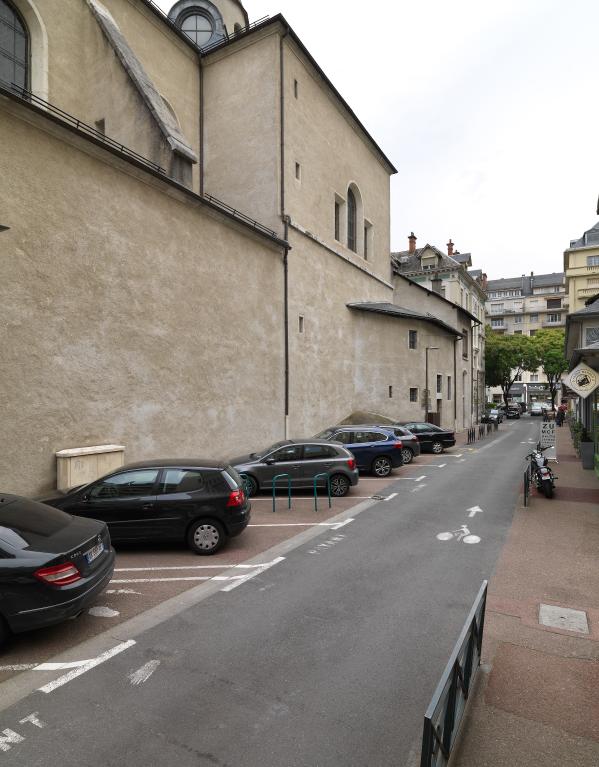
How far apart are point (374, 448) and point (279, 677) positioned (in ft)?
39.8

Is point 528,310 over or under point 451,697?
over

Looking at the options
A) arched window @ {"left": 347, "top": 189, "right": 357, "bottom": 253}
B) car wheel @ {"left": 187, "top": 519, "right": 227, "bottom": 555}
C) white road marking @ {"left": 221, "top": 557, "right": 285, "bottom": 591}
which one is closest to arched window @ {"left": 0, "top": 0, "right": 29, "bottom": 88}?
car wheel @ {"left": 187, "top": 519, "right": 227, "bottom": 555}

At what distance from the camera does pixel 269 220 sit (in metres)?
21.4

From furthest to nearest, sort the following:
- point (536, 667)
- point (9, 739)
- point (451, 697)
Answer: point (536, 667), point (9, 739), point (451, 697)

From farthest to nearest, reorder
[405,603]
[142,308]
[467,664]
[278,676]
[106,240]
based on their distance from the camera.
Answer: [142,308]
[106,240]
[405,603]
[278,676]
[467,664]

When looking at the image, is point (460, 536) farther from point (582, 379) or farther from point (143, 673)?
point (582, 379)

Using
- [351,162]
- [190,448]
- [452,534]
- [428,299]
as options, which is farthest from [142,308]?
[428,299]

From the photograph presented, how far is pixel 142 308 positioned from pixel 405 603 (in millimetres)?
10676

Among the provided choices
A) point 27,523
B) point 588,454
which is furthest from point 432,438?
point 27,523

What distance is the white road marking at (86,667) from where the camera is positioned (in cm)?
441

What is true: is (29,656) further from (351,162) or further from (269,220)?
(351,162)

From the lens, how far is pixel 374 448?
1631 centimetres

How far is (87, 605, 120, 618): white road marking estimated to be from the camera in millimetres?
5855

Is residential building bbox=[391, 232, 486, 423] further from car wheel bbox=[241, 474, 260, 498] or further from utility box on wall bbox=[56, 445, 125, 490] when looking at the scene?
utility box on wall bbox=[56, 445, 125, 490]
